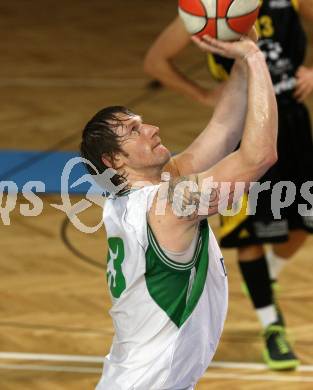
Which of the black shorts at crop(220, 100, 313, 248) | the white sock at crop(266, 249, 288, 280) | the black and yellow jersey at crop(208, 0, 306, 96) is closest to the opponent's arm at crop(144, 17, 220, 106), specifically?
the black and yellow jersey at crop(208, 0, 306, 96)

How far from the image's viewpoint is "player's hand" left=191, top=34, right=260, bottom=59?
4.01m

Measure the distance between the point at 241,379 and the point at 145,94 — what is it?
5.37m

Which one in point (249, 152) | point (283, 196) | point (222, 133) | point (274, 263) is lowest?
point (274, 263)

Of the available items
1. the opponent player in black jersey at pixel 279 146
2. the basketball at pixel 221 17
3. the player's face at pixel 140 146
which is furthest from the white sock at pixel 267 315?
the player's face at pixel 140 146

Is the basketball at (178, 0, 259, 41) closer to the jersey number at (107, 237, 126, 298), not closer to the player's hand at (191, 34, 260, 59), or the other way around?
the player's hand at (191, 34, 260, 59)

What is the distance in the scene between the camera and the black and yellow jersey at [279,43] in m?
6.21

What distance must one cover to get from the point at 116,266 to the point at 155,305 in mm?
203

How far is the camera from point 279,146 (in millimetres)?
6316

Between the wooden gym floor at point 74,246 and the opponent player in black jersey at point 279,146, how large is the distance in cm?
21

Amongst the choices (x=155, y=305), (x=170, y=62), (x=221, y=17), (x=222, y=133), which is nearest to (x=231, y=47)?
(x=221, y=17)

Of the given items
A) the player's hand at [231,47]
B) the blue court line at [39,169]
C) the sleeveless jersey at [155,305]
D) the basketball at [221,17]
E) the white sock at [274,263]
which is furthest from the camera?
the blue court line at [39,169]

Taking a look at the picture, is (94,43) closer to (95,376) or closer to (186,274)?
(95,376)
